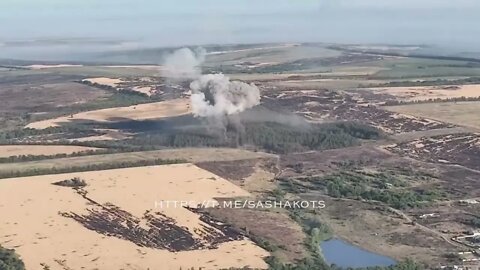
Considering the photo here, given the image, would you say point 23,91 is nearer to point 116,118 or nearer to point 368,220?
point 116,118

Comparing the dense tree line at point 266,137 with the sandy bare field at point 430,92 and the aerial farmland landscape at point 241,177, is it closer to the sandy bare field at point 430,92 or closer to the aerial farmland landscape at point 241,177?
the aerial farmland landscape at point 241,177

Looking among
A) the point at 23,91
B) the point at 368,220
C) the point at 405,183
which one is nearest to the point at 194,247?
the point at 368,220

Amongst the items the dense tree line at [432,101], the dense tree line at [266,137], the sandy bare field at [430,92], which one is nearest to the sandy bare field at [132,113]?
the dense tree line at [266,137]

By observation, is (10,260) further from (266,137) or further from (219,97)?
(219,97)

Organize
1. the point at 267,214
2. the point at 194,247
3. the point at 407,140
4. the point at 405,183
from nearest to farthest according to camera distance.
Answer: the point at 194,247, the point at 267,214, the point at 405,183, the point at 407,140

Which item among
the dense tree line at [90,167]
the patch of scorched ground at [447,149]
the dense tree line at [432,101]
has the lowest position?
the patch of scorched ground at [447,149]

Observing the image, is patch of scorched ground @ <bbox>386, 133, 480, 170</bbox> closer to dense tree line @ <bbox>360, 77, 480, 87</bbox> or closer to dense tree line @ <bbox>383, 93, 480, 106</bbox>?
dense tree line @ <bbox>383, 93, 480, 106</bbox>
